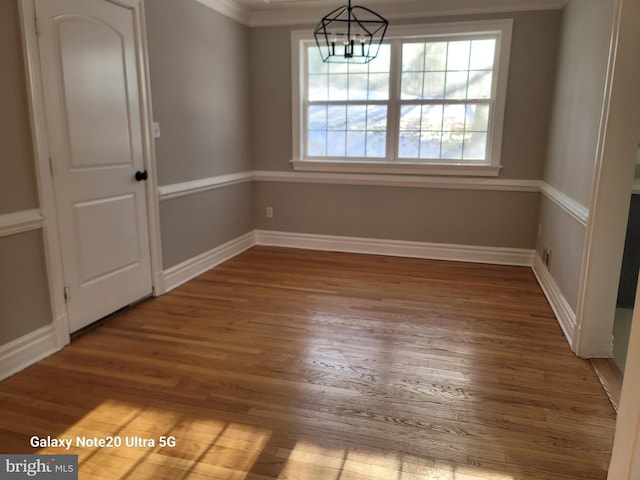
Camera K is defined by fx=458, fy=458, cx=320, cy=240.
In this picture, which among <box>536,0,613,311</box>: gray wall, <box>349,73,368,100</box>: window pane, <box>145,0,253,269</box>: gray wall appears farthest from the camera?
<box>349,73,368,100</box>: window pane

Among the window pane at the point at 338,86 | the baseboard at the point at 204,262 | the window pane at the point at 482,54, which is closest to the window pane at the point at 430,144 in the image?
the window pane at the point at 482,54

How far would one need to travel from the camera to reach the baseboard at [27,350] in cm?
242

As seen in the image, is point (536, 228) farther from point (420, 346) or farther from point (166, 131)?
point (166, 131)

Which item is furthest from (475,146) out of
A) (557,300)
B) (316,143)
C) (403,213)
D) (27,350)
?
(27,350)

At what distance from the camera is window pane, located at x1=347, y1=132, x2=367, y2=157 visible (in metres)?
4.84

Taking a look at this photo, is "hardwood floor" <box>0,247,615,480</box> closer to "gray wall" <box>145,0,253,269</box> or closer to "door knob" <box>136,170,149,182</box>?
"gray wall" <box>145,0,253,269</box>

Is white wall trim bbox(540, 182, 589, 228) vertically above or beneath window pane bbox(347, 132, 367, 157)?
beneath

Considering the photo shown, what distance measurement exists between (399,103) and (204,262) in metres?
2.48

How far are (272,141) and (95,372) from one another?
127 inches

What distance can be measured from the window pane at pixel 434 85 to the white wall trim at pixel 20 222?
356 centimetres

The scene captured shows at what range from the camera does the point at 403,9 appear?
4.38m

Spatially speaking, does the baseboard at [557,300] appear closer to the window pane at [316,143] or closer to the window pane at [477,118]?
the window pane at [477,118]

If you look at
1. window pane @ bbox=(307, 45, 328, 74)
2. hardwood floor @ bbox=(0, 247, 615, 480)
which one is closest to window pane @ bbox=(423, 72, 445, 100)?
window pane @ bbox=(307, 45, 328, 74)

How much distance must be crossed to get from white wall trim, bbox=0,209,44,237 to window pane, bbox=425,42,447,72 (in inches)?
143
